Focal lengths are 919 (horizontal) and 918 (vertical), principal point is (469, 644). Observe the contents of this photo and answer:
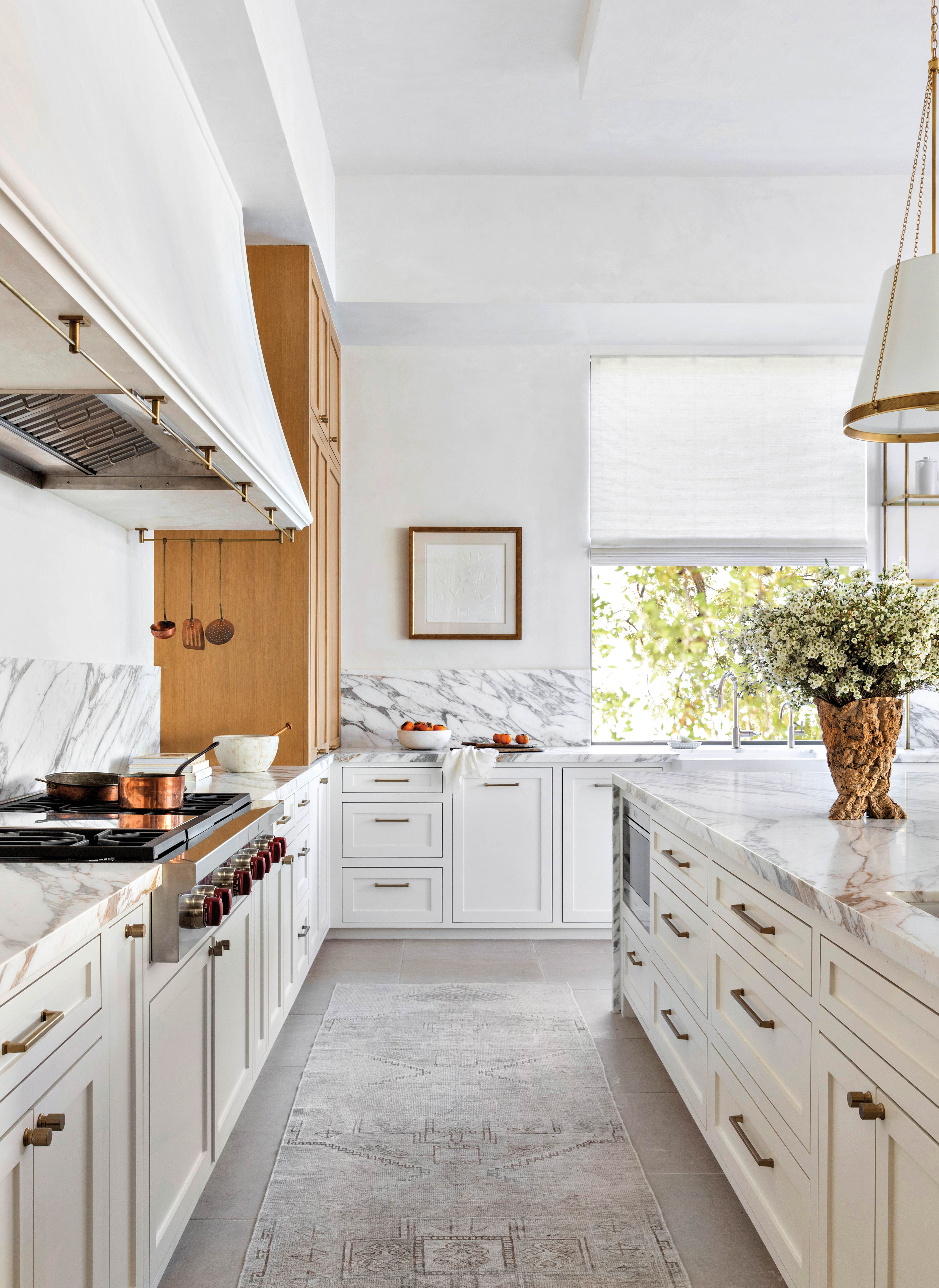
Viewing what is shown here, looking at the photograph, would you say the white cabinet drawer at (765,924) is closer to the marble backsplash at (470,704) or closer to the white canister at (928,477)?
the marble backsplash at (470,704)

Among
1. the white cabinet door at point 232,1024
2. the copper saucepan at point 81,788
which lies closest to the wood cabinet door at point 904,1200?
the white cabinet door at point 232,1024

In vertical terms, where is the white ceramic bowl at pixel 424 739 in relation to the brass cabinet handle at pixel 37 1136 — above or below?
above

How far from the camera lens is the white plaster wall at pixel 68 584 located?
244 centimetres

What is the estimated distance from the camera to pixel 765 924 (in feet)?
5.85

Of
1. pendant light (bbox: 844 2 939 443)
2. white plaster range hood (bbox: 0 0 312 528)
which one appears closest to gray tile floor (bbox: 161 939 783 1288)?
white plaster range hood (bbox: 0 0 312 528)

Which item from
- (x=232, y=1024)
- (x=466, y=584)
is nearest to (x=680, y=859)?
(x=232, y=1024)

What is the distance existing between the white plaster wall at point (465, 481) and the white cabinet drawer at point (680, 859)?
7.09 ft

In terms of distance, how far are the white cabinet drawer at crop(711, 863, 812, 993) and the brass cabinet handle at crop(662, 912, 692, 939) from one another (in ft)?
0.84

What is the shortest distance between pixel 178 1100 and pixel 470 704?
307 cm

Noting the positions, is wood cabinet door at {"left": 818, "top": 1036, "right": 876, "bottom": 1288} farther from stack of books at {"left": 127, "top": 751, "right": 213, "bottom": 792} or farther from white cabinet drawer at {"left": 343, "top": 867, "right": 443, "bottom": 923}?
white cabinet drawer at {"left": 343, "top": 867, "right": 443, "bottom": 923}

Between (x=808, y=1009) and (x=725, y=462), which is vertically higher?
(x=725, y=462)

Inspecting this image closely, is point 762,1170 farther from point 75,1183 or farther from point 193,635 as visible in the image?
point 193,635

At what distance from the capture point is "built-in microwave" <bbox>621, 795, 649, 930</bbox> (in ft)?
9.25

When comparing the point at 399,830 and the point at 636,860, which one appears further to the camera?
the point at 399,830
